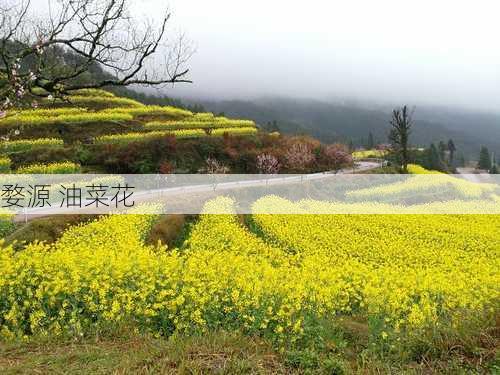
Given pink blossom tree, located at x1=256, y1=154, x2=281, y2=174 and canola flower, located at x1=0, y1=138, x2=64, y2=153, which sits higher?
canola flower, located at x1=0, y1=138, x2=64, y2=153

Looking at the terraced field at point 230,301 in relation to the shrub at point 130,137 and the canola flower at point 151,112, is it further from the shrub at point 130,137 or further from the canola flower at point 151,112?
the canola flower at point 151,112

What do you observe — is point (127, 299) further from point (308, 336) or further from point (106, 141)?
point (106, 141)

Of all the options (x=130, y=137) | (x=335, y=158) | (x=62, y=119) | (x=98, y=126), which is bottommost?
(x=335, y=158)

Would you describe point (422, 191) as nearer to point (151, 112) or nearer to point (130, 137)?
point (130, 137)

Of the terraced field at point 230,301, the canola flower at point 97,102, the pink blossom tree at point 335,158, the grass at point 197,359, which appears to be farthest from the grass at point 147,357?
the canola flower at point 97,102

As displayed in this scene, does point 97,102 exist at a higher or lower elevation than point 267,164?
higher

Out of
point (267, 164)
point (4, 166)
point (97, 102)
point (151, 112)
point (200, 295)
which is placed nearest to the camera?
point (200, 295)

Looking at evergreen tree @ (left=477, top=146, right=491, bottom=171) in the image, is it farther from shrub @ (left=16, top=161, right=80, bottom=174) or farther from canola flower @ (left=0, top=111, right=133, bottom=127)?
shrub @ (left=16, top=161, right=80, bottom=174)

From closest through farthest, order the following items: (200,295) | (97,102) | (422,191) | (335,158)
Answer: (200,295) → (422,191) → (335,158) → (97,102)

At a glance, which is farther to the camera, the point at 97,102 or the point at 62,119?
the point at 97,102

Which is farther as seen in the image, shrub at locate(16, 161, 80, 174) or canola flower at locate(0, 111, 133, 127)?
canola flower at locate(0, 111, 133, 127)

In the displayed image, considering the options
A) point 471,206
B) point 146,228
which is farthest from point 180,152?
point 471,206

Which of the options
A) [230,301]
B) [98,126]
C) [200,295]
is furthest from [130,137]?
[230,301]

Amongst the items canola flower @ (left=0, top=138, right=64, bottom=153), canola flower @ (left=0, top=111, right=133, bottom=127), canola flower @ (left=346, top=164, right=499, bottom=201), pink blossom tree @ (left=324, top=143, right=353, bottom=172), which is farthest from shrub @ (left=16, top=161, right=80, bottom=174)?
pink blossom tree @ (left=324, top=143, right=353, bottom=172)
